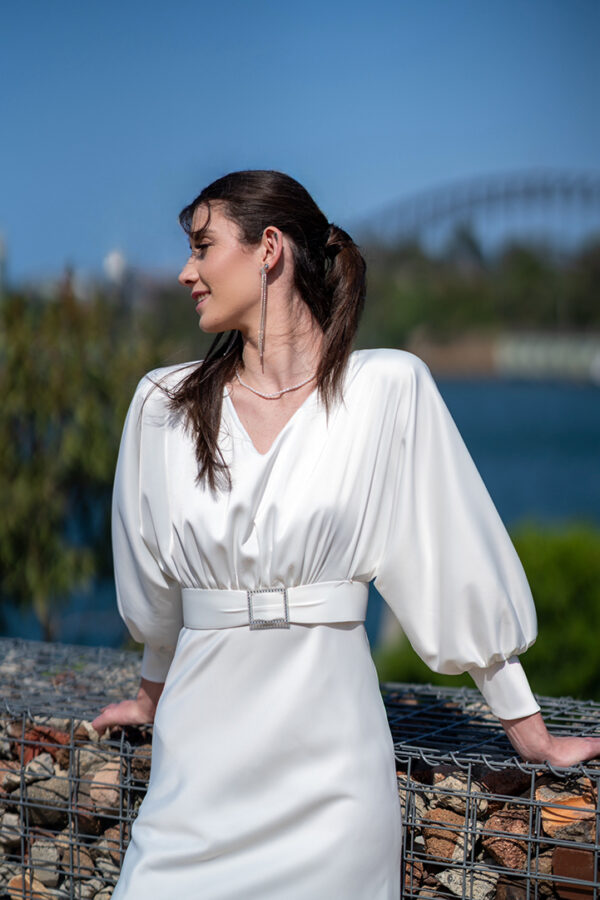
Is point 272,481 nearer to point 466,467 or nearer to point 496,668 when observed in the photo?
point 466,467

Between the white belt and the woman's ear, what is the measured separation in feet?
1.56

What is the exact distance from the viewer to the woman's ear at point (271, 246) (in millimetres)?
1620

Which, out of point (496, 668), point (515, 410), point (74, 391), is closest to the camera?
point (496, 668)

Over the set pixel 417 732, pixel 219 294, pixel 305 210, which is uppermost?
pixel 305 210

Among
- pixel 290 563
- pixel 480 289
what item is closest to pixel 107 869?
pixel 290 563

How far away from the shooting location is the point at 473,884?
170 cm

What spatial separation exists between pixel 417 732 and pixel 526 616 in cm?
48

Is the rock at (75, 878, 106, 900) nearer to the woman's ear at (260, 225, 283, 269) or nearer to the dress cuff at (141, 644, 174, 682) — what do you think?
the dress cuff at (141, 644, 174, 682)

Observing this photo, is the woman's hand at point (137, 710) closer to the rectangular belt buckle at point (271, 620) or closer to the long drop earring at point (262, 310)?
the rectangular belt buckle at point (271, 620)

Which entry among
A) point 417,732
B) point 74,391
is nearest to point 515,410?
point 74,391

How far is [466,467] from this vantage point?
1630 mm

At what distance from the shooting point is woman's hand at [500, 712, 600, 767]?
161cm

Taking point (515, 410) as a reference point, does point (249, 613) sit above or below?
above

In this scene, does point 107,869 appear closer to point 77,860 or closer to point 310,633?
point 77,860
